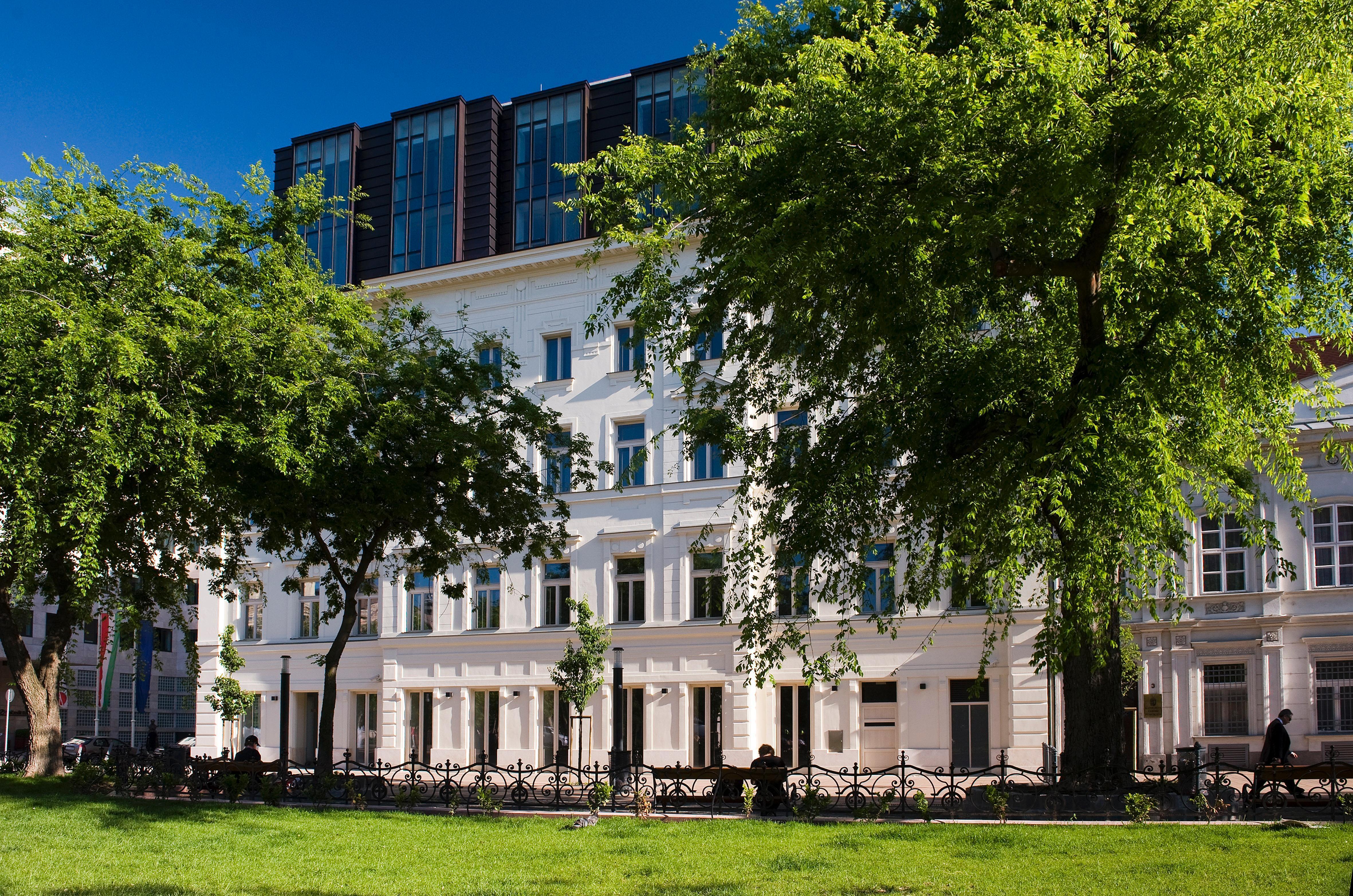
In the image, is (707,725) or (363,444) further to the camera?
(707,725)

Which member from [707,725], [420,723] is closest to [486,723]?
[420,723]

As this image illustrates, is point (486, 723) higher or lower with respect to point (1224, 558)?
lower

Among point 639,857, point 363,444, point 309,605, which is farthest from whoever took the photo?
point 309,605

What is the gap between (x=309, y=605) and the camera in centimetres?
4050

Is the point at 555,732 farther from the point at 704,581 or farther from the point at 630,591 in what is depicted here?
the point at 704,581

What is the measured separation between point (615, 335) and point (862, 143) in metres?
25.4

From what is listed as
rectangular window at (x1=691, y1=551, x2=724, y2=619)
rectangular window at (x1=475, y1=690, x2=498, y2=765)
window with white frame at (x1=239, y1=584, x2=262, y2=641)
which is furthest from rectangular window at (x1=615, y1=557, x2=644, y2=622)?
window with white frame at (x1=239, y1=584, x2=262, y2=641)

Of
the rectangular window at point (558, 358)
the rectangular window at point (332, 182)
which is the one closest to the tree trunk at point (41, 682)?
the rectangular window at point (558, 358)

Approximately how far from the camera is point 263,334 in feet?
63.3

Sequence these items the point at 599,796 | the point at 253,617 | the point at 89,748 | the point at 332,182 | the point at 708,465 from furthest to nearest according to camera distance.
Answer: the point at 332,182
the point at 253,617
the point at 89,748
the point at 708,465
the point at 599,796

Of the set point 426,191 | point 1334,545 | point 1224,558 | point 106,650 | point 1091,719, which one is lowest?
point 106,650

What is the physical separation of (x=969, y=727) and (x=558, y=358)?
16907 millimetres

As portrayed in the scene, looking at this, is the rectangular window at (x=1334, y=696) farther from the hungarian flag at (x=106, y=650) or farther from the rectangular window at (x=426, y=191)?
the hungarian flag at (x=106, y=650)

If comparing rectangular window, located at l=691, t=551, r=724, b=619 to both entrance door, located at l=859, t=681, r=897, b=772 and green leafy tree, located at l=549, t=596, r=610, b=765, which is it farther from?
entrance door, located at l=859, t=681, r=897, b=772
